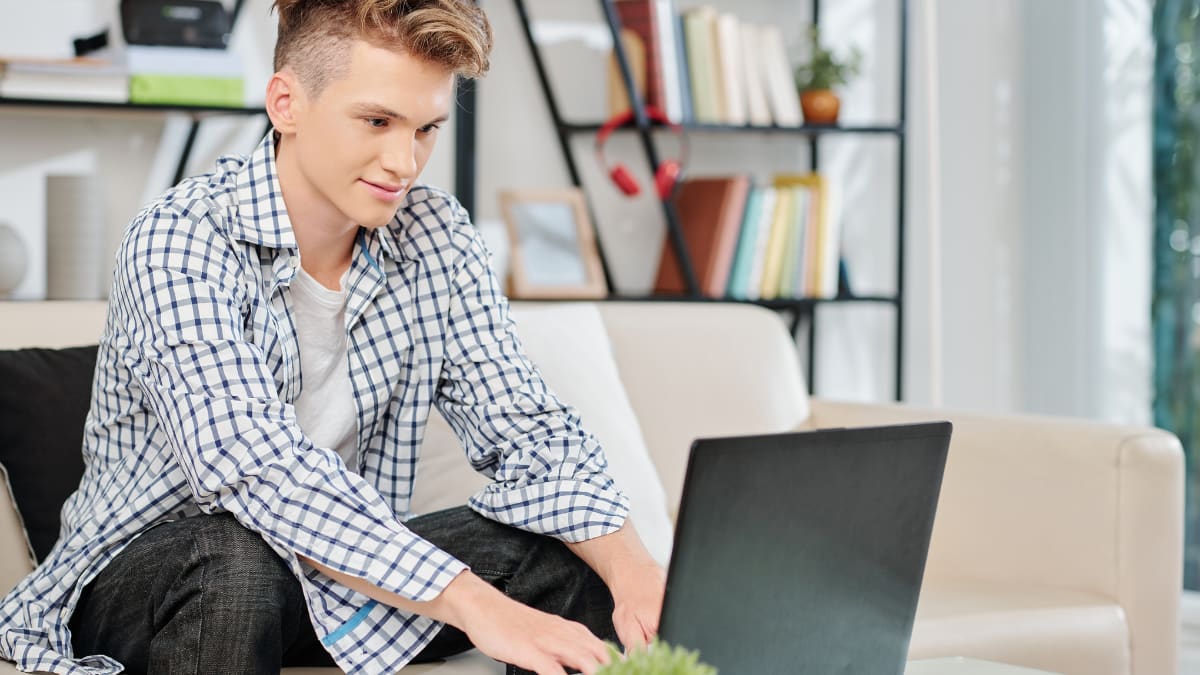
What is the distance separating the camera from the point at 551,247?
2.95 meters

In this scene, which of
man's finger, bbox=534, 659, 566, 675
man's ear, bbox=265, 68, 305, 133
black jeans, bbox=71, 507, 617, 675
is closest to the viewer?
man's finger, bbox=534, 659, 566, 675

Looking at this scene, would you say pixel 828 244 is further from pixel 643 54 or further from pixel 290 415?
pixel 290 415

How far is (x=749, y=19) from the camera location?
11.0ft

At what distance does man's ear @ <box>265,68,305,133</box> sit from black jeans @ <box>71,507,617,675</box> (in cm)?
43

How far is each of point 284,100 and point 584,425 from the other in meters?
0.69

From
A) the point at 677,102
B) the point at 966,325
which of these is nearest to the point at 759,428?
the point at 677,102

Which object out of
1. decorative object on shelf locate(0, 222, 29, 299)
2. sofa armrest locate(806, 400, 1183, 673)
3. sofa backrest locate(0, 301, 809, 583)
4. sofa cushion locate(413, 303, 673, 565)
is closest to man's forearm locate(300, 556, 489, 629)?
sofa cushion locate(413, 303, 673, 565)

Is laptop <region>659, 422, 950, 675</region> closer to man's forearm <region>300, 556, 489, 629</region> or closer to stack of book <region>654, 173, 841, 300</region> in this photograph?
man's forearm <region>300, 556, 489, 629</region>

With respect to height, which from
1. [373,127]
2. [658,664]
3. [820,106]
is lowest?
[658,664]

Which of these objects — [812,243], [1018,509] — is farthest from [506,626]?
[812,243]

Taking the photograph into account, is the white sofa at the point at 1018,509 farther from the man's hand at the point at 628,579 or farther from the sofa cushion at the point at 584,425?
the man's hand at the point at 628,579

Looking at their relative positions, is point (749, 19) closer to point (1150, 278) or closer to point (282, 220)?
point (1150, 278)

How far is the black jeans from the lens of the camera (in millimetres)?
1222

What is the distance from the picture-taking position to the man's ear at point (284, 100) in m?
1.45
